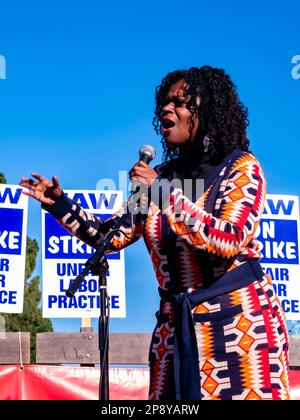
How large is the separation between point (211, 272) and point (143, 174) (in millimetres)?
439

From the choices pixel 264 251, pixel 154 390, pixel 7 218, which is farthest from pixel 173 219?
pixel 264 251

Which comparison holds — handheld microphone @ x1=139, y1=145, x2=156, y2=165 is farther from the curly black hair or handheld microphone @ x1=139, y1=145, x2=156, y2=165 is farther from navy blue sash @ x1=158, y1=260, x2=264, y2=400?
navy blue sash @ x1=158, y1=260, x2=264, y2=400

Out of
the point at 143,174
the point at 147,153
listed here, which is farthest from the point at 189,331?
the point at 147,153

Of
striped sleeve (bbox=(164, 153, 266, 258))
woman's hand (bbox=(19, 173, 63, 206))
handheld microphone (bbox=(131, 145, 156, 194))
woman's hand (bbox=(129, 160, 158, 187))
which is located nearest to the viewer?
striped sleeve (bbox=(164, 153, 266, 258))

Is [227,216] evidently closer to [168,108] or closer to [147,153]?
[147,153]

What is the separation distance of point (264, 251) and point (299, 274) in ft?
1.56

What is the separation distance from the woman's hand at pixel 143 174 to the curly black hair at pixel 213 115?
317mm

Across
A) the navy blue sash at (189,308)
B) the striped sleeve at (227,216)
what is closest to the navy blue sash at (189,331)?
the navy blue sash at (189,308)

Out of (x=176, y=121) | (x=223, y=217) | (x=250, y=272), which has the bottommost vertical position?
(x=250, y=272)

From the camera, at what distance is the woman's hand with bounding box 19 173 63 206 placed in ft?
11.4

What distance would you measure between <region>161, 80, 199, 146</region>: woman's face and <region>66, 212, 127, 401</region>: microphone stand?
36 centimetres

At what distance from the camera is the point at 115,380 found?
22.5 feet

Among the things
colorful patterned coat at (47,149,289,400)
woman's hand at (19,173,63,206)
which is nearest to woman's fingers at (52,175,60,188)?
woman's hand at (19,173,63,206)
